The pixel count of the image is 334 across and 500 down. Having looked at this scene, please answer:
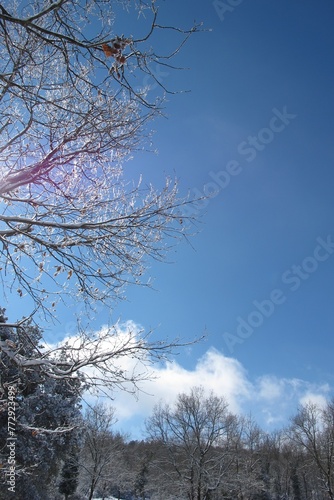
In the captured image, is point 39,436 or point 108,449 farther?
point 108,449

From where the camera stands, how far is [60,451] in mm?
16484

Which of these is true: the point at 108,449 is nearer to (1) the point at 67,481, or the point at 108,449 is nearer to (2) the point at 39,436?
(1) the point at 67,481

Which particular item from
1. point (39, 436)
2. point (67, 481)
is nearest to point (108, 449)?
point (67, 481)

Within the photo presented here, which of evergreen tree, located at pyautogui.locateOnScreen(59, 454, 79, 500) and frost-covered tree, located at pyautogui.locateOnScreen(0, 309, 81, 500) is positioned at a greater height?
frost-covered tree, located at pyautogui.locateOnScreen(0, 309, 81, 500)

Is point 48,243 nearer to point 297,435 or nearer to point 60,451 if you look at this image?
point 60,451

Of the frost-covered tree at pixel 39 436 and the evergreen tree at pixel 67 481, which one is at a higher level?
the frost-covered tree at pixel 39 436

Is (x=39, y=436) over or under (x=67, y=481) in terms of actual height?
over

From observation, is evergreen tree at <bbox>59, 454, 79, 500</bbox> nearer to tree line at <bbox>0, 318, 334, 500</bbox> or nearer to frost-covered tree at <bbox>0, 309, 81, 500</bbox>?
tree line at <bbox>0, 318, 334, 500</bbox>

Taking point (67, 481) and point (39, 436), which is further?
point (67, 481)

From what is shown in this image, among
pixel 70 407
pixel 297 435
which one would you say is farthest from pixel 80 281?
pixel 297 435

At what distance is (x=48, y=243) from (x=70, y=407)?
1371cm

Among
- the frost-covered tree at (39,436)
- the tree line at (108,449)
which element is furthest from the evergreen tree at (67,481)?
the frost-covered tree at (39,436)

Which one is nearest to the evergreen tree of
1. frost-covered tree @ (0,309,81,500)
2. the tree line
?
the tree line

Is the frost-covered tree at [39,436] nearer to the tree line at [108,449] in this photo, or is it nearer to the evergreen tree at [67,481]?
the tree line at [108,449]
